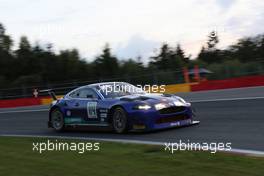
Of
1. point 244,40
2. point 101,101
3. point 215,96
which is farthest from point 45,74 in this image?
point 101,101

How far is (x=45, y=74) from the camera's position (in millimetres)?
56531

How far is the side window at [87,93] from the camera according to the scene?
45.4 ft

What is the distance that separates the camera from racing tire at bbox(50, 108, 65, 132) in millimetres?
14906

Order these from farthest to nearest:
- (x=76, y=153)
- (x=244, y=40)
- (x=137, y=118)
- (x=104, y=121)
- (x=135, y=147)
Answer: (x=244, y=40) → (x=104, y=121) → (x=137, y=118) → (x=135, y=147) → (x=76, y=153)

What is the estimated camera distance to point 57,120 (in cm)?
1503

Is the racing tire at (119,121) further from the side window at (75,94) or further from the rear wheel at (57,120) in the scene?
the rear wheel at (57,120)

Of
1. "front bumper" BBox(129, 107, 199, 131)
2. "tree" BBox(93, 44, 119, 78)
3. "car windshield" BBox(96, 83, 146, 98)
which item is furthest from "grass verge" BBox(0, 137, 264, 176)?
"tree" BBox(93, 44, 119, 78)

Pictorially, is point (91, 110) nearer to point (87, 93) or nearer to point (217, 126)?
point (87, 93)

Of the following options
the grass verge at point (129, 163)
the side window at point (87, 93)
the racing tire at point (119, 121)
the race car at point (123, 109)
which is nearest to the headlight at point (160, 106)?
the race car at point (123, 109)

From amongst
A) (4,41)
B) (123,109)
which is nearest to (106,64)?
(4,41)

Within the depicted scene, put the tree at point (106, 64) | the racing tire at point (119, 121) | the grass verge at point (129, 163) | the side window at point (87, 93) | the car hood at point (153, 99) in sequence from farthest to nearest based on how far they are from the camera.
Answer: the tree at point (106, 64) → the side window at point (87, 93) → the racing tire at point (119, 121) → the car hood at point (153, 99) → the grass verge at point (129, 163)

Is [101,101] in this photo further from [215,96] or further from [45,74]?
[45,74]

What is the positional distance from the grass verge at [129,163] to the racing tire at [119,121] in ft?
9.51

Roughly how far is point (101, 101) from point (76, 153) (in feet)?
13.4
